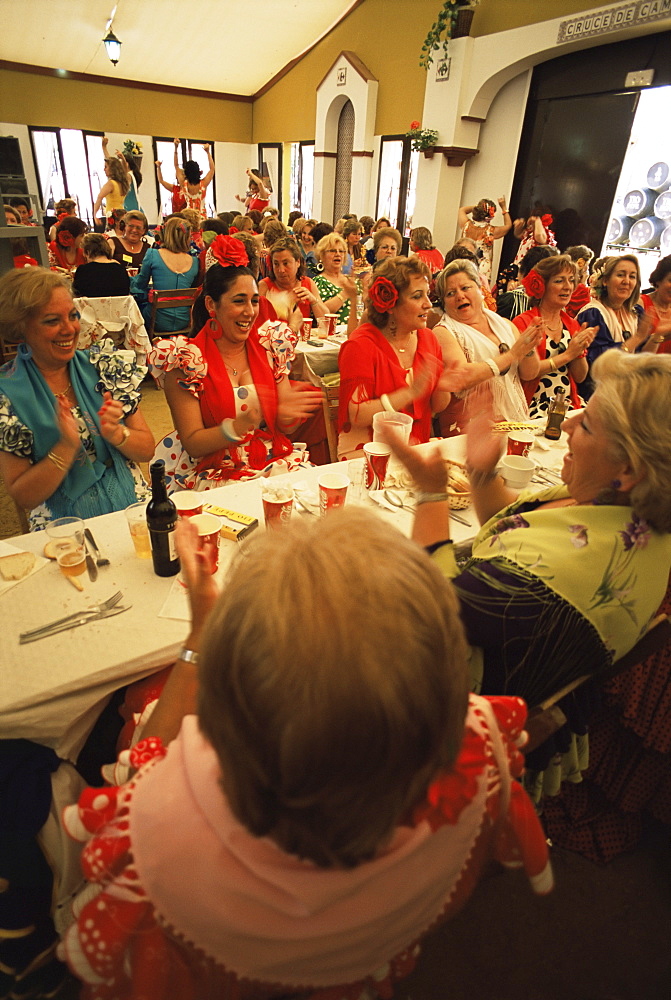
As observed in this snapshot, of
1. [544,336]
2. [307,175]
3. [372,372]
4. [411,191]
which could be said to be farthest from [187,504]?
[307,175]

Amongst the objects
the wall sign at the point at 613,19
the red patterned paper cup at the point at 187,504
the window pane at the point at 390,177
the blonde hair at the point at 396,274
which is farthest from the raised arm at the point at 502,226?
the red patterned paper cup at the point at 187,504

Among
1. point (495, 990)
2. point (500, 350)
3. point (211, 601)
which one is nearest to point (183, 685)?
point (211, 601)

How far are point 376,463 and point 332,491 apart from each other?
27 cm

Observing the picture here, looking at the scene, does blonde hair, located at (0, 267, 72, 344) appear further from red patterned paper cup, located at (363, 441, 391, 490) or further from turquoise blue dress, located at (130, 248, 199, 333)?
turquoise blue dress, located at (130, 248, 199, 333)

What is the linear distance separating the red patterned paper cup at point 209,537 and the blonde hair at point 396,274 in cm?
185

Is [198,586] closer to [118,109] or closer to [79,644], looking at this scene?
[79,644]

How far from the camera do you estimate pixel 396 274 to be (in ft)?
9.44

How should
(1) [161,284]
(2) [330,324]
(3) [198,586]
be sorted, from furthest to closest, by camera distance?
(1) [161,284]
(2) [330,324]
(3) [198,586]

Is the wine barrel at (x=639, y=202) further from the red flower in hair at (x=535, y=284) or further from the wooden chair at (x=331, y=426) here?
the wooden chair at (x=331, y=426)

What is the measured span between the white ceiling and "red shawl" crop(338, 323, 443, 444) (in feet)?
36.5

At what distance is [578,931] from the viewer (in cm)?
171

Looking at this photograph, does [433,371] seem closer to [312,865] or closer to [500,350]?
[500,350]

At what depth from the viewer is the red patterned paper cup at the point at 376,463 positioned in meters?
1.98

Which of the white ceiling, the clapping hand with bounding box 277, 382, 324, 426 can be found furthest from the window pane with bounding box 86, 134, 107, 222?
the clapping hand with bounding box 277, 382, 324, 426
